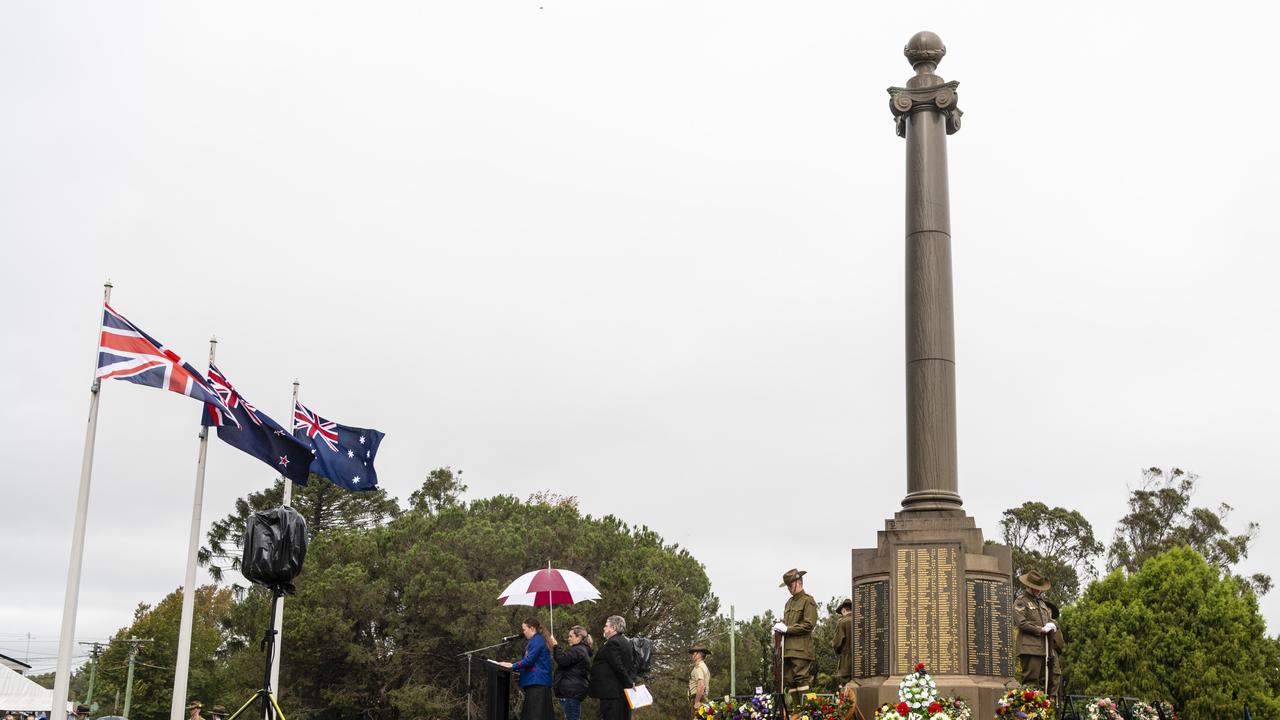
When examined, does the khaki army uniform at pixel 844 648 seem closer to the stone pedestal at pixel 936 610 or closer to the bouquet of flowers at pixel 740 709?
the stone pedestal at pixel 936 610

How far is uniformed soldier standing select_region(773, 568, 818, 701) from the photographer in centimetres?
1645

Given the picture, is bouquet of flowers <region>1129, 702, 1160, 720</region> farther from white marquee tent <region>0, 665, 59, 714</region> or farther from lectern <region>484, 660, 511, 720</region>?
white marquee tent <region>0, 665, 59, 714</region>

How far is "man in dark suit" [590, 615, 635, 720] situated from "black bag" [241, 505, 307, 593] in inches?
149

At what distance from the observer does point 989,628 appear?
15109mm

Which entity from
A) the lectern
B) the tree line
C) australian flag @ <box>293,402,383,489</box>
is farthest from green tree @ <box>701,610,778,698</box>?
the lectern

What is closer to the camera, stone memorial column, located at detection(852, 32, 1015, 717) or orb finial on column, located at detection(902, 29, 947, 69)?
stone memorial column, located at detection(852, 32, 1015, 717)

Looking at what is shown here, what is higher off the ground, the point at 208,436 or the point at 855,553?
the point at 208,436

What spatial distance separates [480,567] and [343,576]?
14.2 feet

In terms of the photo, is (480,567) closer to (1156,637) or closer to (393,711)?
(393,711)

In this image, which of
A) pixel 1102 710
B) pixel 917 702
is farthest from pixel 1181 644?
pixel 917 702

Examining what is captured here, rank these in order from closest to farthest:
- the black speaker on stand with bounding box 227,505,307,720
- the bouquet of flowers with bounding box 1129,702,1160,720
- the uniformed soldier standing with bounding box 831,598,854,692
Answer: the black speaker on stand with bounding box 227,505,307,720 → the bouquet of flowers with bounding box 1129,702,1160,720 → the uniformed soldier standing with bounding box 831,598,854,692

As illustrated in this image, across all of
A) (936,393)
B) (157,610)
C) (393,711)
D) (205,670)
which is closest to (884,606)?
(936,393)

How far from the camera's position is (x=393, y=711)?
41.2 metres

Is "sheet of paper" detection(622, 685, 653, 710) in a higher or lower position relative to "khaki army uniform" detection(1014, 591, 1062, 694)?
lower
